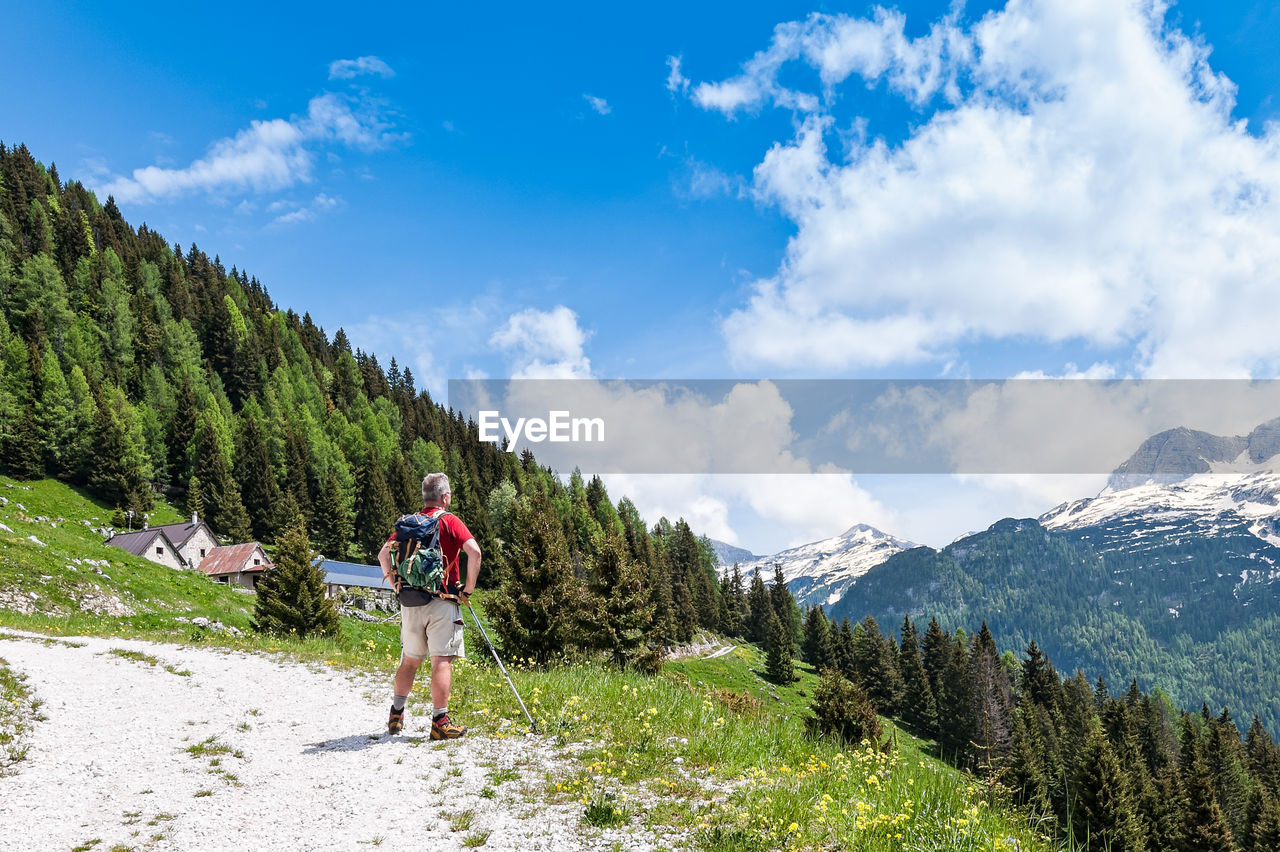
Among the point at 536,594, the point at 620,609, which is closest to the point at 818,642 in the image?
the point at 620,609

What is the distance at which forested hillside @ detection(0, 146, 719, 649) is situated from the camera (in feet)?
117

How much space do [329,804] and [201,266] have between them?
176 m

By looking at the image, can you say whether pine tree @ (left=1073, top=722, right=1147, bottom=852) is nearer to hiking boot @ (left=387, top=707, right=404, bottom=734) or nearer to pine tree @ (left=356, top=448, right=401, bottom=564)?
hiking boot @ (left=387, top=707, right=404, bottom=734)

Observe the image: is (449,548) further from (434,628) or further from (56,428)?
(56,428)

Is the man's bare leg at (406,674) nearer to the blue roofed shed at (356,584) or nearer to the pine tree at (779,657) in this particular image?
the blue roofed shed at (356,584)

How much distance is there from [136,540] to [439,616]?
63.6 m

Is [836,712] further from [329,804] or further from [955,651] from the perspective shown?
[955,651]

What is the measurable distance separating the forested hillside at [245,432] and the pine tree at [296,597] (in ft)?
27.0

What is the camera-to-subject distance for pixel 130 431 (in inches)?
2913

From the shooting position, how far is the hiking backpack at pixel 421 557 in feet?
28.9

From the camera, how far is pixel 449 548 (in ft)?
30.0

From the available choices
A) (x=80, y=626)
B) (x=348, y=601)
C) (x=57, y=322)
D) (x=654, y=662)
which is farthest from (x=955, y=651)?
(x=57, y=322)

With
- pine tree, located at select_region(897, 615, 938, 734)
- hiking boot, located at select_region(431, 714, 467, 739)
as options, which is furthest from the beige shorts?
pine tree, located at select_region(897, 615, 938, 734)

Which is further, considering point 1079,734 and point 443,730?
point 1079,734
